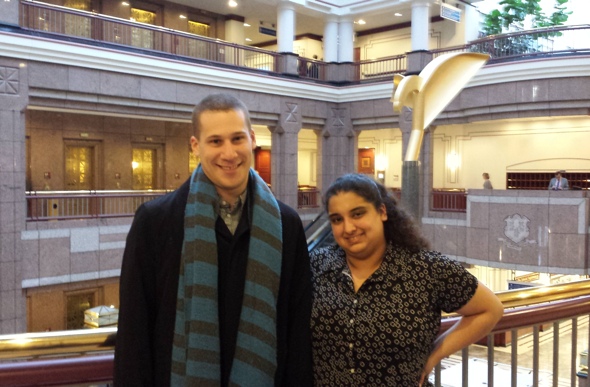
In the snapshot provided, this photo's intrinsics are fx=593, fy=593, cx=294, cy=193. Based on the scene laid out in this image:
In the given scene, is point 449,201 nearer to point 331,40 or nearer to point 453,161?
point 453,161

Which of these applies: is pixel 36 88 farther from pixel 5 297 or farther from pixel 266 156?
pixel 266 156

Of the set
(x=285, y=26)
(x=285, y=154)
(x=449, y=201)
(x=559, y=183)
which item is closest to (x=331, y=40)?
(x=285, y=26)

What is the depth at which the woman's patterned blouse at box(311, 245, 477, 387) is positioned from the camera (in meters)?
1.94

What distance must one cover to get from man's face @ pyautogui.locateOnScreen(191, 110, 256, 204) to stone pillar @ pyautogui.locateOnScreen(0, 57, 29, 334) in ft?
35.7

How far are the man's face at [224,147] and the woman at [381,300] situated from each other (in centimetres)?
37

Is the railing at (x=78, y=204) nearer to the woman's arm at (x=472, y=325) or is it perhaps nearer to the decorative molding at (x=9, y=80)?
the decorative molding at (x=9, y=80)

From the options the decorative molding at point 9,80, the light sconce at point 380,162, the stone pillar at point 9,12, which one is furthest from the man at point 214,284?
the light sconce at point 380,162

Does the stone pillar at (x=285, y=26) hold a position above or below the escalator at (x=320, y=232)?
above

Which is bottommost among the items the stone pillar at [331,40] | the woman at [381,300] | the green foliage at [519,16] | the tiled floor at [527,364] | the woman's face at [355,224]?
the tiled floor at [527,364]

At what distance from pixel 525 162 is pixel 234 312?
62.8ft

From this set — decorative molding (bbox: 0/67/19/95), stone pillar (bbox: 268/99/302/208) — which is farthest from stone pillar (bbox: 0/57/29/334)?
stone pillar (bbox: 268/99/302/208)

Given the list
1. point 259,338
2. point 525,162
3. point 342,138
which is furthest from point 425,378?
point 525,162

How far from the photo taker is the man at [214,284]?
178 centimetres

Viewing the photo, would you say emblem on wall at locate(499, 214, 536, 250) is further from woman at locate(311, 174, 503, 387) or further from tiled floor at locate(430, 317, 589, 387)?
woman at locate(311, 174, 503, 387)
